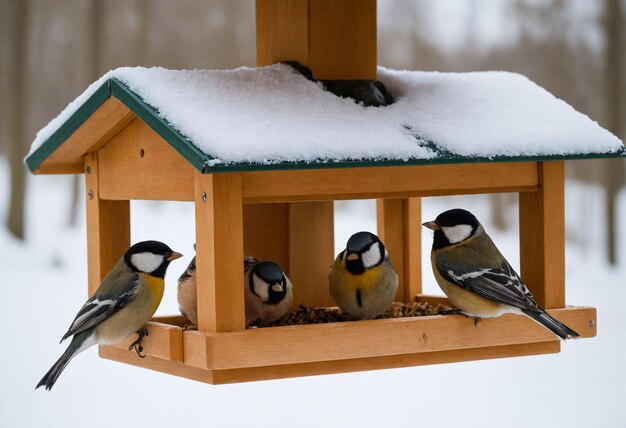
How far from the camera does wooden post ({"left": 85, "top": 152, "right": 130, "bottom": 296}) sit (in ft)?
10.6

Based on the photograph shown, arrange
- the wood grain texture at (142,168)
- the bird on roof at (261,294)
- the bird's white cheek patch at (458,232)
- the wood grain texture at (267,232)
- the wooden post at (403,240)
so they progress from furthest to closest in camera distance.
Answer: the wooden post at (403,240) < the wood grain texture at (267,232) < the bird's white cheek patch at (458,232) < the bird on roof at (261,294) < the wood grain texture at (142,168)

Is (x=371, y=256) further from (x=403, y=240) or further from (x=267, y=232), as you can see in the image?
(x=403, y=240)

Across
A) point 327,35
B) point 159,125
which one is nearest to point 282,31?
point 327,35

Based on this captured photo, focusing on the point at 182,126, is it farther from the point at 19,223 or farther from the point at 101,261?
the point at 19,223

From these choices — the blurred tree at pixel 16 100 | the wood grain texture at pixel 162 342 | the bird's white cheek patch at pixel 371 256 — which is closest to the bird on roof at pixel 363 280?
the bird's white cheek patch at pixel 371 256

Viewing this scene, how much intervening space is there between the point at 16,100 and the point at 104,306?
5159mm

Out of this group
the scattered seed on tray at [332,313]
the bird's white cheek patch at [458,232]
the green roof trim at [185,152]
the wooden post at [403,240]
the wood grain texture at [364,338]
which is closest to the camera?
the green roof trim at [185,152]

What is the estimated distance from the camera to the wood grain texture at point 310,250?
342 centimetres

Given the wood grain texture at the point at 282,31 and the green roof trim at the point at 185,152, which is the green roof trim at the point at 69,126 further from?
the wood grain texture at the point at 282,31

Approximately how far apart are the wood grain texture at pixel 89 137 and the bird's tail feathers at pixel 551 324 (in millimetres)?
1321

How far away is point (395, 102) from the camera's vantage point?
3033mm

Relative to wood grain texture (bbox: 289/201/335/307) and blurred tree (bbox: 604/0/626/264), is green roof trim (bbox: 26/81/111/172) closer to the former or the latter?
wood grain texture (bbox: 289/201/335/307)

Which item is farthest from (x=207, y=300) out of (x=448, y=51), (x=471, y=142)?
(x=448, y=51)

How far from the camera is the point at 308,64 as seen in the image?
3.08 m
